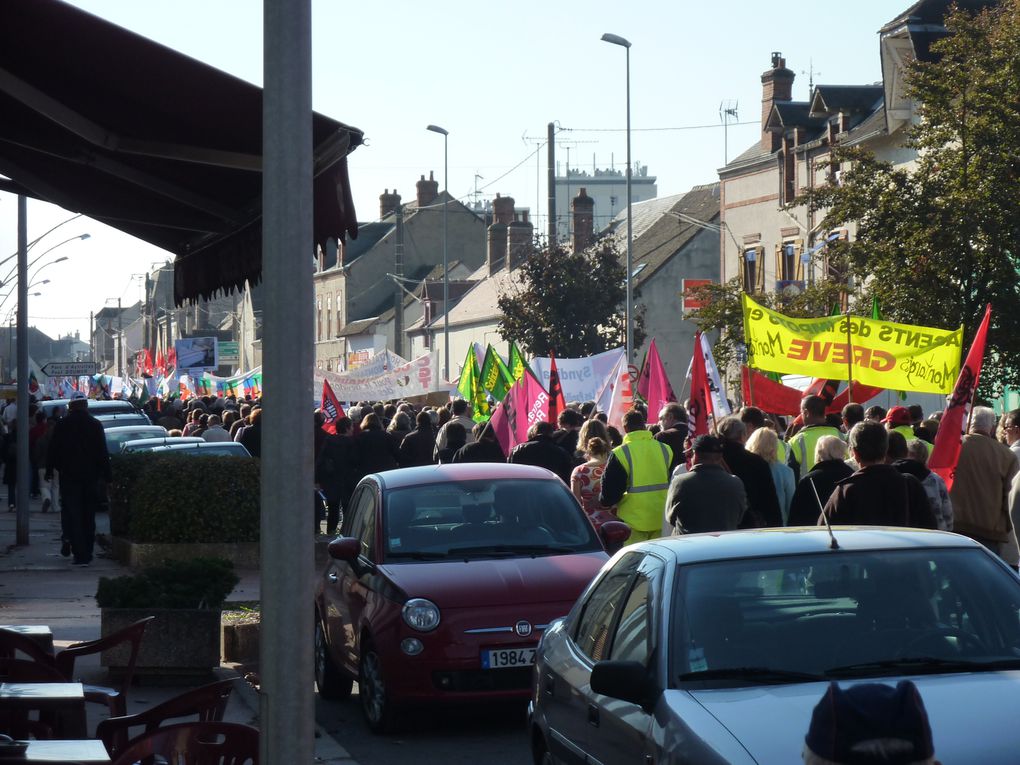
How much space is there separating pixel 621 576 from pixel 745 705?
138 cm

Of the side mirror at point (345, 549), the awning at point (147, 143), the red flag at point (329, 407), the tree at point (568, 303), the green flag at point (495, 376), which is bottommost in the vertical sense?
the side mirror at point (345, 549)

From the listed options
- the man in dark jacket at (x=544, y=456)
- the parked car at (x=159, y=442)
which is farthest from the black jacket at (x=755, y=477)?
the parked car at (x=159, y=442)

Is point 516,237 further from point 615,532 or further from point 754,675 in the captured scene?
point 754,675

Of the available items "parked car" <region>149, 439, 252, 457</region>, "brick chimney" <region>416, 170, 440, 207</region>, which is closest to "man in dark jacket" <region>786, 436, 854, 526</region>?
"parked car" <region>149, 439, 252, 457</region>

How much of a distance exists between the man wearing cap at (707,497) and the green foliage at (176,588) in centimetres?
291

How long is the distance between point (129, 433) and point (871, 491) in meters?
22.9

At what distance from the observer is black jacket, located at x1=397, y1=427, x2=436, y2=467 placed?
1953cm

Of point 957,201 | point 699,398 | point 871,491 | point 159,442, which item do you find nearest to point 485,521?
point 871,491

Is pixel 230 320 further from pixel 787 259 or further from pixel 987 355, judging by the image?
pixel 987 355

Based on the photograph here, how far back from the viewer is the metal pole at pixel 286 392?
405 cm

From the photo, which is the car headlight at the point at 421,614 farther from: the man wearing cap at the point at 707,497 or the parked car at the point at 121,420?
the parked car at the point at 121,420

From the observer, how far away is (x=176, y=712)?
562 cm

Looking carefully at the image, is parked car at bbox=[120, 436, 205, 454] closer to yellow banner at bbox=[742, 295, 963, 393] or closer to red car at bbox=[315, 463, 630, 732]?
yellow banner at bbox=[742, 295, 963, 393]

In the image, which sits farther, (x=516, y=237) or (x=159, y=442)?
(x=516, y=237)
